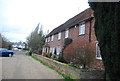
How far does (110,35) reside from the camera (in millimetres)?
4805

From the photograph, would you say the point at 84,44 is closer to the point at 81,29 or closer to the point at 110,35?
the point at 110,35

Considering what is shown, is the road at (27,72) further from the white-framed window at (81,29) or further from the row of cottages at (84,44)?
the white-framed window at (81,29)

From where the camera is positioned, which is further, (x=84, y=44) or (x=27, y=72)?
(x=84, y=44)

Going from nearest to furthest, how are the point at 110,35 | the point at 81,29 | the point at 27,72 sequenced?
the point at 110,35, the point at 27,72, the point at 81,29

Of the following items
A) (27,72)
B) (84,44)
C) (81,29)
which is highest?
(81,29)

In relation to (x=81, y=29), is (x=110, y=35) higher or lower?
lower

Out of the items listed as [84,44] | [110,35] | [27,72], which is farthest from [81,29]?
[110,35]

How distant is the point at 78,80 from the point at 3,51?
70.3 ft

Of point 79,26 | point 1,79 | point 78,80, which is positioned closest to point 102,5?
point 78,80

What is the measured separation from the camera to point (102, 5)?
534cm

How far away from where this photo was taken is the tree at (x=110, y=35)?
4.48 m

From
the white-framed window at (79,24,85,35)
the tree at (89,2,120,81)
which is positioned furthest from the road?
the white-framed window at (79,24,85,35)

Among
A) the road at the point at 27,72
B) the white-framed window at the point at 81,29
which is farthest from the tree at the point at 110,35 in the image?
the white-framed window at the point at 81,29

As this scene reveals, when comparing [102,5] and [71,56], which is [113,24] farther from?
[71,56]
